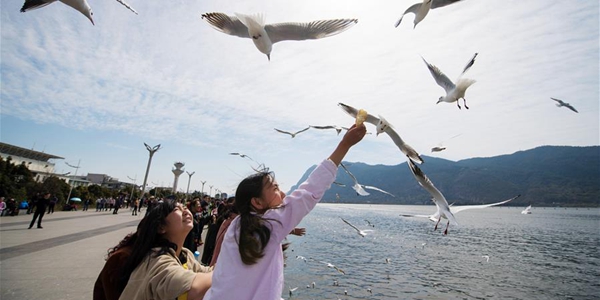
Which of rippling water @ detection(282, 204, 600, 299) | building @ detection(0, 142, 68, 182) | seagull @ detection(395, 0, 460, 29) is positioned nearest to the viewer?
seagull @ detection(395, 0, 460, 29)

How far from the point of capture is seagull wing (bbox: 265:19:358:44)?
2953mm

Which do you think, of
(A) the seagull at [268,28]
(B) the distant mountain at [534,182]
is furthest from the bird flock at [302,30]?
(B) the distant mountain at [534,182]

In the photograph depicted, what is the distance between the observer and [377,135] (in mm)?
2139

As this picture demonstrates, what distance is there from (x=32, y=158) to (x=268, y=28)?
73657mm

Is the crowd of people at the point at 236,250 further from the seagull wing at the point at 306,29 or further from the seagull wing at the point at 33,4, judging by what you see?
the seagull wing at the point at 33,4

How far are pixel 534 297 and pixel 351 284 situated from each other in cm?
728

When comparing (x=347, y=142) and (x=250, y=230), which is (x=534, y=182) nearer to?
(x=347, y=142)

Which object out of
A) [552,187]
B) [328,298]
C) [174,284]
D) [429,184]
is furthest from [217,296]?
[552,187]

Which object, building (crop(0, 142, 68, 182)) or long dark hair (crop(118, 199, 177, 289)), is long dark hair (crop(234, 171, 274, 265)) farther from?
building (crop(0, 142, 68, 182))

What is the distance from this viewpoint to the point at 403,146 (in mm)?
2111

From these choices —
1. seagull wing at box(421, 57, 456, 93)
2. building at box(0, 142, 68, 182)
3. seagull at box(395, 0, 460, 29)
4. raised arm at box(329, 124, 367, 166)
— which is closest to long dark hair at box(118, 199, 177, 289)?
raised arm at box(329, 124, 367, 166)

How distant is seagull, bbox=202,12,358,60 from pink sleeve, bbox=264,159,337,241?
1.94 m

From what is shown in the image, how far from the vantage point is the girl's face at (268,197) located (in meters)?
1.71

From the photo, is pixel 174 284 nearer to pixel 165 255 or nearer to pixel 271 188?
pixel 165 255
